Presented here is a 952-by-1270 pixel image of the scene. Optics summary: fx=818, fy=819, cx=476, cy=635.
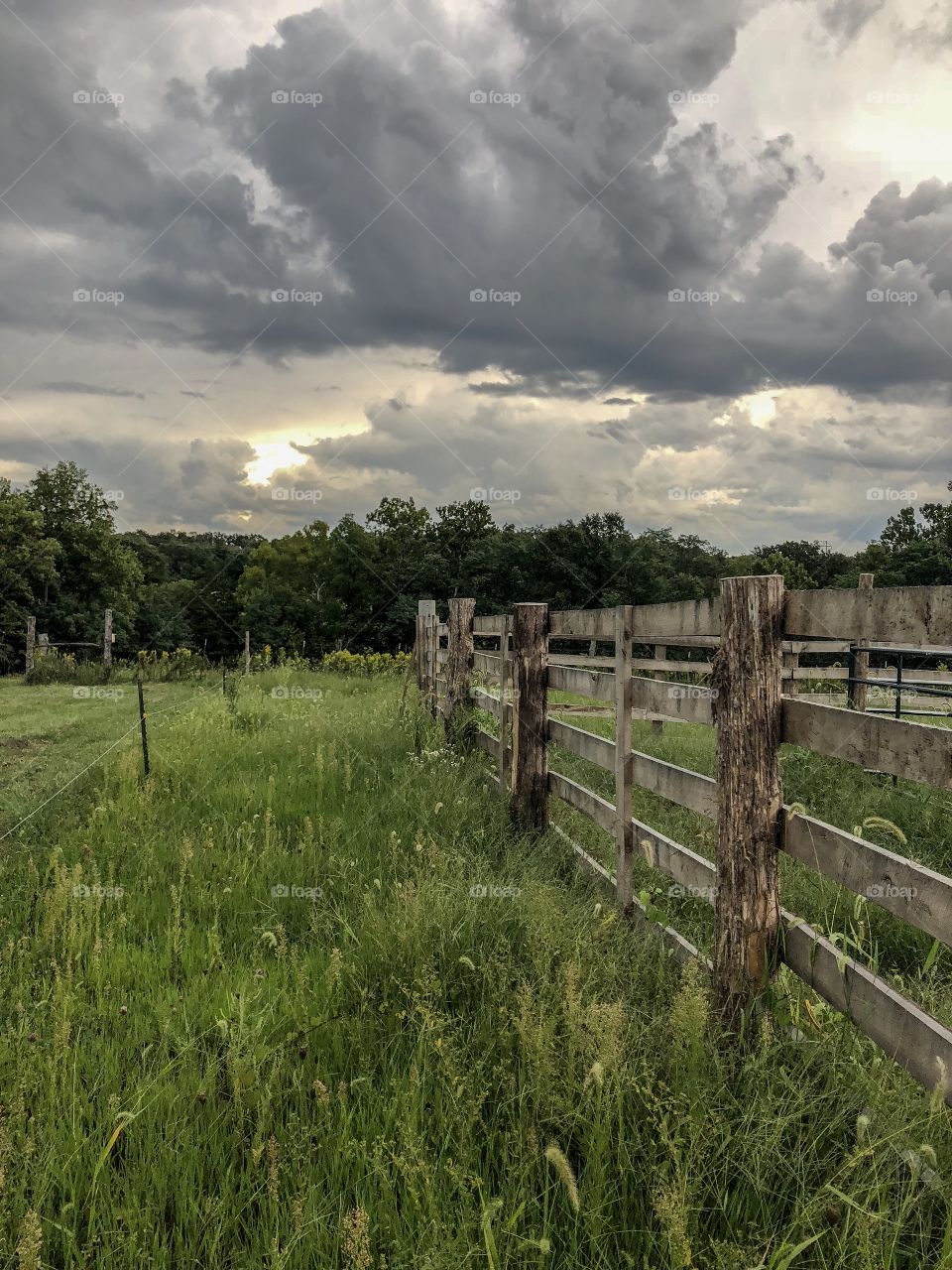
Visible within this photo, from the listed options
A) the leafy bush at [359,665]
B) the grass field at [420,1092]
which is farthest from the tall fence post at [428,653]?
the leafy bush at [359,665]

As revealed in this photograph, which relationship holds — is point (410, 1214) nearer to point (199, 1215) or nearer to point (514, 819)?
point (199, 1215)

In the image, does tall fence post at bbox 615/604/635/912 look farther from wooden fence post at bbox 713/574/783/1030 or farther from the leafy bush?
the leafy bush

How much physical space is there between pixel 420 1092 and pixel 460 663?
627 centimetres

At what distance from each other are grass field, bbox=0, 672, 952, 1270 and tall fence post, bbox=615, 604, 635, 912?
25cm

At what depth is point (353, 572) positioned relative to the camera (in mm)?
52188

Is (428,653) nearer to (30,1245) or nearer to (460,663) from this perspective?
(460,663)

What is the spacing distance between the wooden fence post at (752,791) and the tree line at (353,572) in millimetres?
43198
